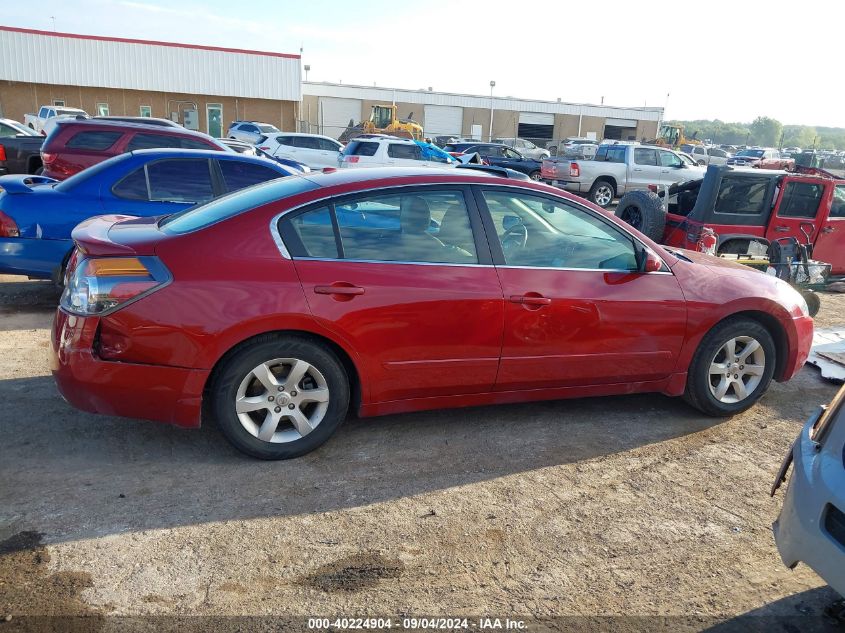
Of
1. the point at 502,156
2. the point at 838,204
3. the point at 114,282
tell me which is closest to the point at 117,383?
the point at 114,282

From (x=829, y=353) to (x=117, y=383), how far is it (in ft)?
19.3

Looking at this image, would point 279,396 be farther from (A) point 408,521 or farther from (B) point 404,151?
(B) point 404,151

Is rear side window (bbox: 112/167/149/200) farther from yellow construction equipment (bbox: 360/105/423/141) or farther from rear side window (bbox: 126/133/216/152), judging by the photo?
yellow construction equipment (bbox: 360/105/423/141)

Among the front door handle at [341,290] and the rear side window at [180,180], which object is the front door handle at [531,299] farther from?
the rear side window at [180,180]

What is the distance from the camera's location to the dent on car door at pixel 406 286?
3721 millimetres

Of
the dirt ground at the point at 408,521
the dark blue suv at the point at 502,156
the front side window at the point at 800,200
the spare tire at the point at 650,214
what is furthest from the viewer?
the dark blue suv at the point at 502,156

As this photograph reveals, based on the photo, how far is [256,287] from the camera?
11.7 ft

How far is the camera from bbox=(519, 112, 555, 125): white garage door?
58.8 meters

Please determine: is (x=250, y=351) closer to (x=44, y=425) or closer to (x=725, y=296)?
(x=44, y=425)

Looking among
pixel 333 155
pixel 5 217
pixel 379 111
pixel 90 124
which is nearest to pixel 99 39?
pixel 379 111

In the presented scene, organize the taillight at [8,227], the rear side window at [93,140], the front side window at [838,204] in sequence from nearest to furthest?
the taillight at [8,227] < the front side window at [838,204] < the rear side window at [93,140]

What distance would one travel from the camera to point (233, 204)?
157 inches

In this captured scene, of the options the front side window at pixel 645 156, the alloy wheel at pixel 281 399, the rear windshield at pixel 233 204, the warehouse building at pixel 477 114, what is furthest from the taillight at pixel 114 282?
the warehouse building at pixel 477 114

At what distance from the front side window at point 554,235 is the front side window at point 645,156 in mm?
15958
